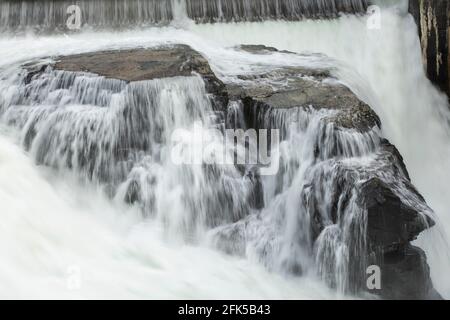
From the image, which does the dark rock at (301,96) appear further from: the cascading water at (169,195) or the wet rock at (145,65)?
the wet rock at (145,65)

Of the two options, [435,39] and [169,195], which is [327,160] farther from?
[435,39]

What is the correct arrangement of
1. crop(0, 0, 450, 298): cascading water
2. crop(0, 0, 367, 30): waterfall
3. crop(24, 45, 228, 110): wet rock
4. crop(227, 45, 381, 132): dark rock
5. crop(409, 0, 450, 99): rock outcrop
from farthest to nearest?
crop(0, 0, 367, 30): waterfall
crop(409, 0, 450, 99): rock outcrop
crop(24, 45, 228, 110): wet rock
crop(227, 45, 381, 132): dark rock
crop(0, 0, 450, 298): cascading water

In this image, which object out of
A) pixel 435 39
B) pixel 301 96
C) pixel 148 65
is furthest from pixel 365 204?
pixel 435 39

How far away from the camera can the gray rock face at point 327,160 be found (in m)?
5.59

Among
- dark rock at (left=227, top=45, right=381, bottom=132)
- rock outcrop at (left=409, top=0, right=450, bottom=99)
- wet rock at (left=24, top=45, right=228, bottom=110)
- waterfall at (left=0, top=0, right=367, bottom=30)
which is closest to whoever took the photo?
dark rock at (left=227, top=45, right=381, bottom=132)

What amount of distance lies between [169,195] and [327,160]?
4.92ft

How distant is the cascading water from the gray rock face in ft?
0.09

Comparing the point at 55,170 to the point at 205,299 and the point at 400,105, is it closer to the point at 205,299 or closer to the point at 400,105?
the point at 205,299

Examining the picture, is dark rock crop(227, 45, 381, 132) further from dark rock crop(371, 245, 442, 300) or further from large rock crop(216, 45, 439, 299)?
dark rock crop(371, 245, 442, 300)

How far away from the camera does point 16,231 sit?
18.0 feet

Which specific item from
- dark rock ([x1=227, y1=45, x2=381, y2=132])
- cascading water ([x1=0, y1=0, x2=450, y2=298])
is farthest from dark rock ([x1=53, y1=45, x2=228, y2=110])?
dark rock ([x1=227, y1=45, x2=381, y2=132])

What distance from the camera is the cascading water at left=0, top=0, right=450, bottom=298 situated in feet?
18.3

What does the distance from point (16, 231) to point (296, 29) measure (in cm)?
585

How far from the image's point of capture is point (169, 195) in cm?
631
